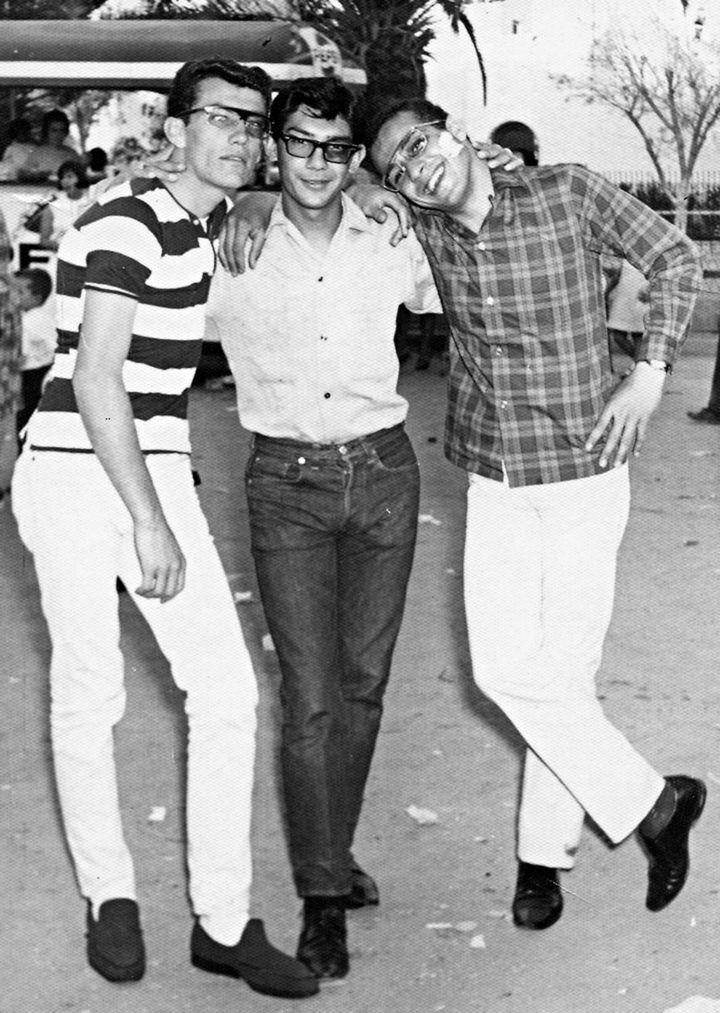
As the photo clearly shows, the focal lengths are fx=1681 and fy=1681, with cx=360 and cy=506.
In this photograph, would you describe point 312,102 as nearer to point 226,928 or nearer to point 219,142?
point 219,142

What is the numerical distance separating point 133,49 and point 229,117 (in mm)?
11053

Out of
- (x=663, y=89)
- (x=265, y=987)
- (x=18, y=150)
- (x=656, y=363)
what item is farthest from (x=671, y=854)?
(x=663, y=89)

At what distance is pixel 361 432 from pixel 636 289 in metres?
8.84

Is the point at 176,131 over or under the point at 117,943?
over

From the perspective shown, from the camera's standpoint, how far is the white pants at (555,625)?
3975 millimetres

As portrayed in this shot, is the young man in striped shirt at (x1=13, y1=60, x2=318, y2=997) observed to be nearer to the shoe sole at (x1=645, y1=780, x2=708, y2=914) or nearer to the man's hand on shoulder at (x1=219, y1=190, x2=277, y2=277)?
the man's hand on shoulder at (x1=219, y1=190, x2=277, y2=277)

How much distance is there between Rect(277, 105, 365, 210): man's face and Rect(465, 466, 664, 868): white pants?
30.4 inches

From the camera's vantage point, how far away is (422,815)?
192 inches

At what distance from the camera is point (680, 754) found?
5316 mm

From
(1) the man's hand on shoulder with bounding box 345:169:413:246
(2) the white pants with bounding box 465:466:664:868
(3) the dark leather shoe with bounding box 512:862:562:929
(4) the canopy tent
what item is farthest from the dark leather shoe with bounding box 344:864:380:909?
(4) the canopy tent

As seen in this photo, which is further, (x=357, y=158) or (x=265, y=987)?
(x=357, y=158)

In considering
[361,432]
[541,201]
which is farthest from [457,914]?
[541,201]

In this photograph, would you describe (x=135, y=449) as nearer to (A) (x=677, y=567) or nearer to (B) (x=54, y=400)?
(B) (x=54, y=400)

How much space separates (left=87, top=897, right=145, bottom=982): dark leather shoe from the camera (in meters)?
3.88
